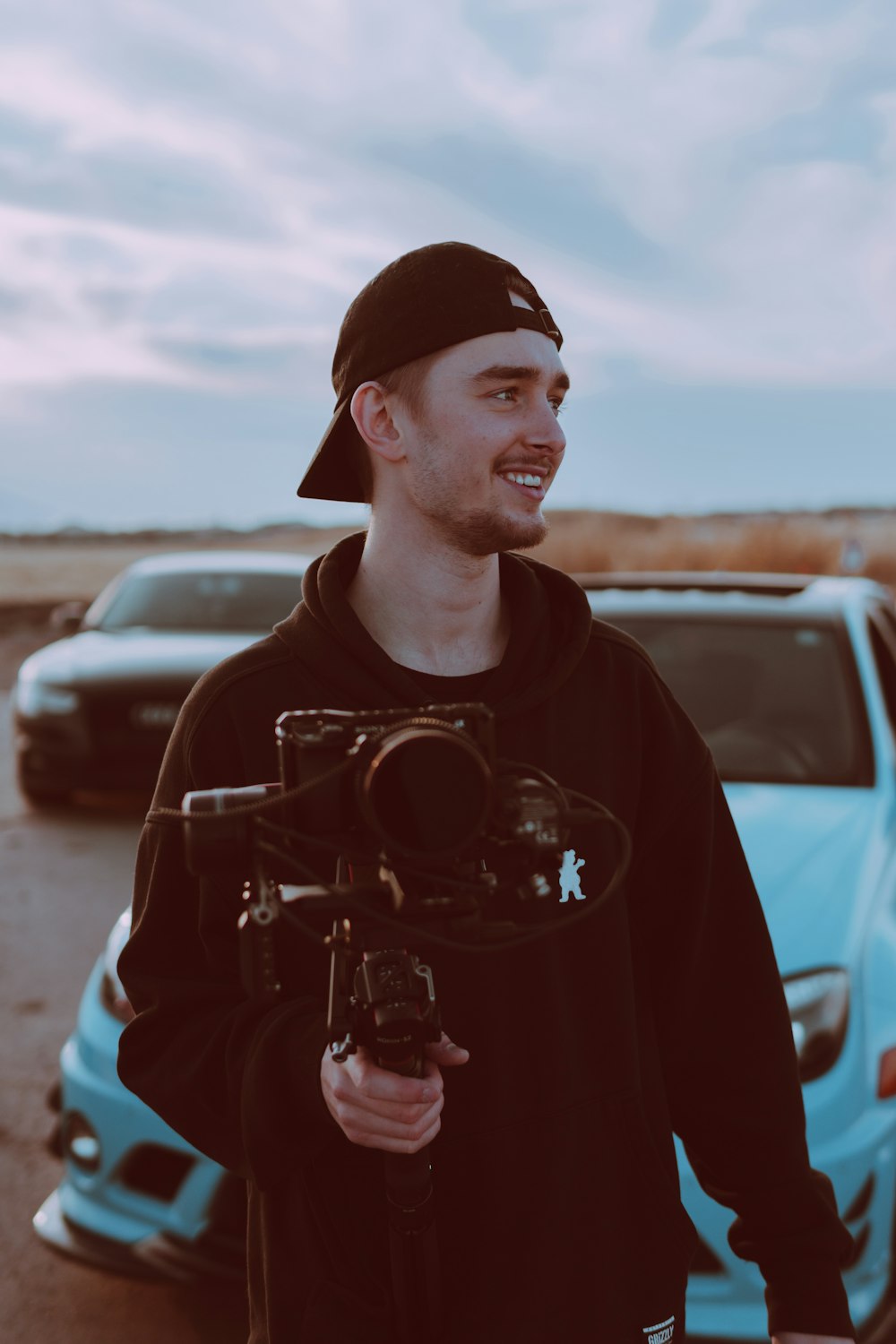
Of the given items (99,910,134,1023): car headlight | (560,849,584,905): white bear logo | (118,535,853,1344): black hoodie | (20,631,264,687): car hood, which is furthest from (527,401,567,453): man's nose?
(20,631,264,687): car hood

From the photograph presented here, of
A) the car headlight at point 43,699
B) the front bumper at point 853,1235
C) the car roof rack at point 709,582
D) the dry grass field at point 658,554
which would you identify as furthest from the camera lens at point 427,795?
the dry grass field at point 658,554

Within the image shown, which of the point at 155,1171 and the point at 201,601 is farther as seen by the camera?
the point at 201,601

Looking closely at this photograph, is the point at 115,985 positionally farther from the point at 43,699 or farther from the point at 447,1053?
the point at 43,699

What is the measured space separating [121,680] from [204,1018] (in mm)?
6135

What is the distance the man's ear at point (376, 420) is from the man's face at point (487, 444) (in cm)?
4

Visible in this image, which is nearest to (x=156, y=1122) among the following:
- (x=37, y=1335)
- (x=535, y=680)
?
(x=37, y=1335)

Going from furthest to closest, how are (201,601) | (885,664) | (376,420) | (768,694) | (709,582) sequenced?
(201,601), (709,582), (885,664), (768,694), (376,420)

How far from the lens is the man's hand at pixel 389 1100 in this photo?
51.3 inches

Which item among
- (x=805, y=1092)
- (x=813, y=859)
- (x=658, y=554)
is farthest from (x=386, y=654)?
(x=658, y=554)

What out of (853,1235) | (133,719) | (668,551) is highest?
(668,551)

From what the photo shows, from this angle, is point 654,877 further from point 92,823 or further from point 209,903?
point 92,823

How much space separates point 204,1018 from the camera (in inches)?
66.7

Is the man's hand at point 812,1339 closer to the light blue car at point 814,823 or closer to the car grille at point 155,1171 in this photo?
the light blue car at point 814,823

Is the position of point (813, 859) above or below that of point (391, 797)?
below
